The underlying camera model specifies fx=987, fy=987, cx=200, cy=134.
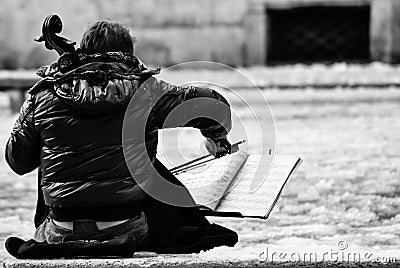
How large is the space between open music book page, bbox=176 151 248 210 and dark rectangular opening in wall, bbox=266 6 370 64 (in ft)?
32.7

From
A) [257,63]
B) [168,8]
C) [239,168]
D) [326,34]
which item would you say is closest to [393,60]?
[326,34]

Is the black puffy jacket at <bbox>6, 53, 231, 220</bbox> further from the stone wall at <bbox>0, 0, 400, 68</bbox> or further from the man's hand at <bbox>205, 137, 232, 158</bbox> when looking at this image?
the stone wall at <bbox>0, 0, 400, 68</bbox>

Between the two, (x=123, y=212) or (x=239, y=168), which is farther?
(x=239, y=168)

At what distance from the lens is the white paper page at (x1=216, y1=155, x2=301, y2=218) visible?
395 centimetres

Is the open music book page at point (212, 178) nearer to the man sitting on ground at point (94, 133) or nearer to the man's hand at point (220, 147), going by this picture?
the man's hand at point (220, 147)

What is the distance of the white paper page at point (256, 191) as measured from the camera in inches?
155

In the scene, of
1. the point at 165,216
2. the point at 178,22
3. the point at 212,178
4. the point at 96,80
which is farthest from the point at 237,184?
the point at 178,22

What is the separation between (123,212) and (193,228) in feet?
1.07

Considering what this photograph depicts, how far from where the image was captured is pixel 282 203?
238 inches

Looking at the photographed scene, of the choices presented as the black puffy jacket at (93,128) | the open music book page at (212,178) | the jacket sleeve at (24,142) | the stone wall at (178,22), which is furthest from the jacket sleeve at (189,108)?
the stone wall at (178,22)

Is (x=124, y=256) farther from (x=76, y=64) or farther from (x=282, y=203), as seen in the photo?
(x=282, y=203)

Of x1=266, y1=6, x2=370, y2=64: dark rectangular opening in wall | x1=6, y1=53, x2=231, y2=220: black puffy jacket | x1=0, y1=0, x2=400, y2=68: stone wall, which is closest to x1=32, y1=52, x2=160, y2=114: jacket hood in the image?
x1=6, y1=53, x2=231, y2=220: black puffy jacket

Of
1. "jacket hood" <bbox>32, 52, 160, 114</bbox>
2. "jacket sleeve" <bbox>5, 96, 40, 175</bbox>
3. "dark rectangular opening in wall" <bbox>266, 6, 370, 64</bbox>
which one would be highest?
"jacket hood" <bbox>32, 52, 160, 114</bbox>

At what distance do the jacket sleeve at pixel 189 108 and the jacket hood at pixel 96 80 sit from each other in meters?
0.10
